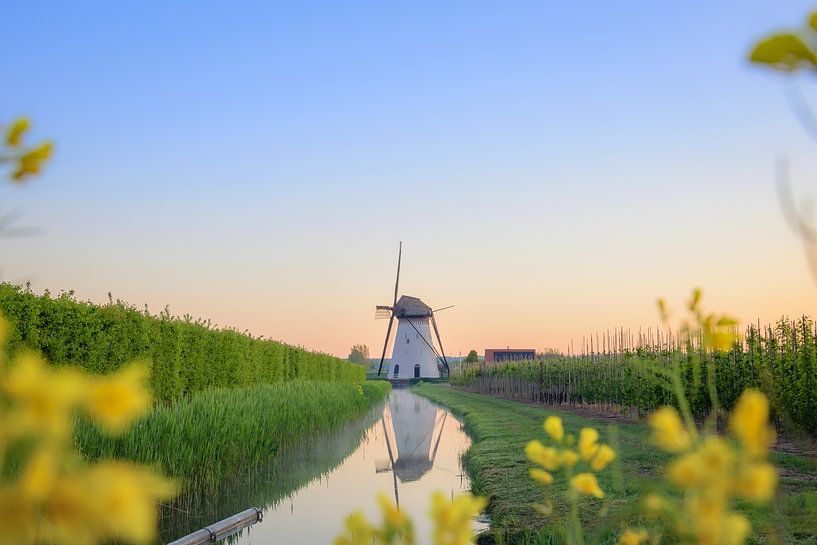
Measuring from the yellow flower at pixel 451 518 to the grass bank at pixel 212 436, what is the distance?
14.6 feet

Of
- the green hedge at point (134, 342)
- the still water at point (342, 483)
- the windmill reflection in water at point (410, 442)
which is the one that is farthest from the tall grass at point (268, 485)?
the green hedge at point (134, 342)

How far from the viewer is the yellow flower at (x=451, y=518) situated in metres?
0.86

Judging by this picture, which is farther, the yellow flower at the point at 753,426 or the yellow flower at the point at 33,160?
the yellow flower at the point at 33,160

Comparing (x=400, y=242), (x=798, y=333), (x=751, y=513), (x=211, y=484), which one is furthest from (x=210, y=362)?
(x=400, y=242)

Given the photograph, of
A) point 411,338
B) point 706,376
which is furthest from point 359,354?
point 706,376

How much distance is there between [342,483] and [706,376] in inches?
403

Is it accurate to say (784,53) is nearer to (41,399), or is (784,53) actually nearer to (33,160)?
(41,399)

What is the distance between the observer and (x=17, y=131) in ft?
3.34

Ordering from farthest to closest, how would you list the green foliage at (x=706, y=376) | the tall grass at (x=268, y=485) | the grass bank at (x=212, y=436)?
the green foliage at (x=706, y=376) → the tall grass at (x=268, y=485) → the grass bank at (x=212, y=436)

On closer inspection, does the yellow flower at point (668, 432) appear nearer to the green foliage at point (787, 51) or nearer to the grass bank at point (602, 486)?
the green foliage at point (787, 51)

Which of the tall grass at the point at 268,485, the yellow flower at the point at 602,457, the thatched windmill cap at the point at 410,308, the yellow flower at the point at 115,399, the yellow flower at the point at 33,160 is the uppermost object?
the thatched windmill cap at the point at 410,308

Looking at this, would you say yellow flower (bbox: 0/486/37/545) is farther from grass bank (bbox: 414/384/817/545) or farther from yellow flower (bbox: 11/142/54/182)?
grass bank (bbox: 414/384/817/545)

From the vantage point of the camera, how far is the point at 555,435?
4.60 feet

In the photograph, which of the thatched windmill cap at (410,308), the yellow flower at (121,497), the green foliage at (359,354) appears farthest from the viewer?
Result: the green foliage at (359,354)
